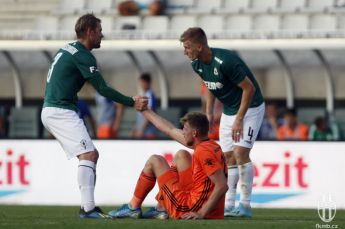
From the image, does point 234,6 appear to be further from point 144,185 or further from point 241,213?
point 144,185

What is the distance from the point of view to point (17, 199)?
60.5ft

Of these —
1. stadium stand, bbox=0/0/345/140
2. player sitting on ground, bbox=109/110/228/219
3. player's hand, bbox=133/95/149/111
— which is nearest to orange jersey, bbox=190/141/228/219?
player sitting on ground, bbox=109/110/228/219

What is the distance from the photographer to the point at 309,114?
20906 mm

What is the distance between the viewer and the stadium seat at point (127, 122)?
2125 cm

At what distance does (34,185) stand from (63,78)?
6656mm

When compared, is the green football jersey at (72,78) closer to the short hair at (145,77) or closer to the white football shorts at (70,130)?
the white football shorts at (70,130)

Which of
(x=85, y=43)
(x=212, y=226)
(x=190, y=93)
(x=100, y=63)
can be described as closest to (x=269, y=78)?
(x=190, y=93)

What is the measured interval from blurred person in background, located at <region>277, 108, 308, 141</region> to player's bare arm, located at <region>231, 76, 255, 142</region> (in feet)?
23.9

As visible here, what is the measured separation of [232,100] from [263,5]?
12.8 meters

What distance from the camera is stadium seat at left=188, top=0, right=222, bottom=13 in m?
25.9

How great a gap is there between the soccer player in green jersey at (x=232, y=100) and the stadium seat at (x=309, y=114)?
7247 mm

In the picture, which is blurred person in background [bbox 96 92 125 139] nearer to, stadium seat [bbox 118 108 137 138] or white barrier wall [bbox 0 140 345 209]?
stadium seat [bbox 118 108 137 138]

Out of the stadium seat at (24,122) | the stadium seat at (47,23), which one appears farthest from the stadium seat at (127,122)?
the stadium seat at (47,23)

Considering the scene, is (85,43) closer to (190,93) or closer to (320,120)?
(320,120)
